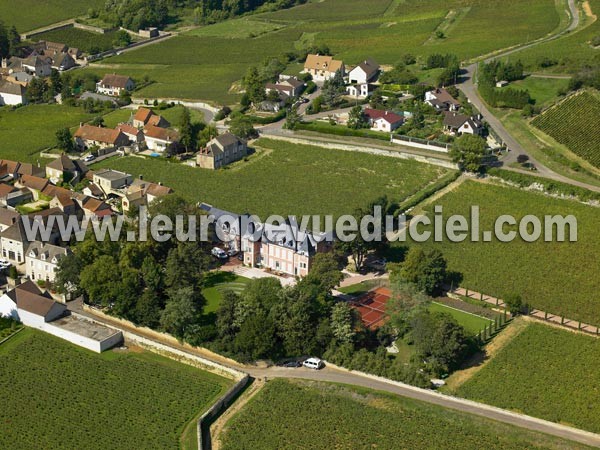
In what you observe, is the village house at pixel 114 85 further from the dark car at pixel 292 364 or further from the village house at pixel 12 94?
the dark car at pixel 292 364

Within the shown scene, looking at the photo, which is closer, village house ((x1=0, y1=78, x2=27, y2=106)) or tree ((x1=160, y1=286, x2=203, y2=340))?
tree ((x1=160, y1=286, x2=203, y2=340))

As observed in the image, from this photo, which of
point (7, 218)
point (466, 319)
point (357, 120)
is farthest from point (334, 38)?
point (466, 319)

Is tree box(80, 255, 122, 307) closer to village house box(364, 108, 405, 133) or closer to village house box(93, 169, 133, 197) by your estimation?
Result: village house box(93, 169, 133, 197)

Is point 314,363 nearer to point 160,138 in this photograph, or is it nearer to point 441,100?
point 160,138

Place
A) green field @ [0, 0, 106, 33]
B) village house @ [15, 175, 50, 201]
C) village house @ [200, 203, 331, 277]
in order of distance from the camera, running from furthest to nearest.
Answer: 1. green field @ [0, 0, 106, 33]
2. village house @ [15, 175, 50, 201]
3. village house @ [200, 203, 331, 277]

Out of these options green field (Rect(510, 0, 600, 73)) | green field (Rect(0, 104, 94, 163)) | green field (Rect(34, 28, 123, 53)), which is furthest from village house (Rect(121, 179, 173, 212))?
green field (Rect(34, 28, 123, 53))

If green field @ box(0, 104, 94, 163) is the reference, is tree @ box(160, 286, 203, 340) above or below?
below
